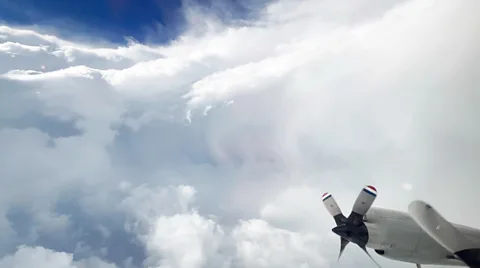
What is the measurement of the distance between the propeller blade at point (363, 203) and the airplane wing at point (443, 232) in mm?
8450

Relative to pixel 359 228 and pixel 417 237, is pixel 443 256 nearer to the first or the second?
pixel 417 237

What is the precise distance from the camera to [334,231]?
4109cm

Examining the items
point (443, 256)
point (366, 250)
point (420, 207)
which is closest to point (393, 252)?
point (366, 250)

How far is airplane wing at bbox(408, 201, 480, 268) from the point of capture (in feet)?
98.9

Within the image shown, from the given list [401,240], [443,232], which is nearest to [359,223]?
[401,240]

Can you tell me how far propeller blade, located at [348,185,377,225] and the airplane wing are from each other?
27.7 feet

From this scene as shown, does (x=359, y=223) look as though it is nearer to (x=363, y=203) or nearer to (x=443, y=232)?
(x=363, y=203)

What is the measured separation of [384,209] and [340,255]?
7.92m

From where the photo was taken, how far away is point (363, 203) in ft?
132

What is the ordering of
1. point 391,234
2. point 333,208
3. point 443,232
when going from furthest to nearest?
point 333,208 < point 391,234 < point 443,232

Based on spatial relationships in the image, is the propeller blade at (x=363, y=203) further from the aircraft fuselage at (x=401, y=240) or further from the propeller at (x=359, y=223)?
the aircraft fuselage at (x=401, y=240)

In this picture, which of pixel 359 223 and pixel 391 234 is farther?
Result: pixel 359 223

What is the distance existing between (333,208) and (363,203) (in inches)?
199

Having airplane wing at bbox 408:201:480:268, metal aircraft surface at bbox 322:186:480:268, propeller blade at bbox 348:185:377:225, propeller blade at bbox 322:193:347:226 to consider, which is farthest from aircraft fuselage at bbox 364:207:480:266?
airplane wing at bbox 408:201:480:268
